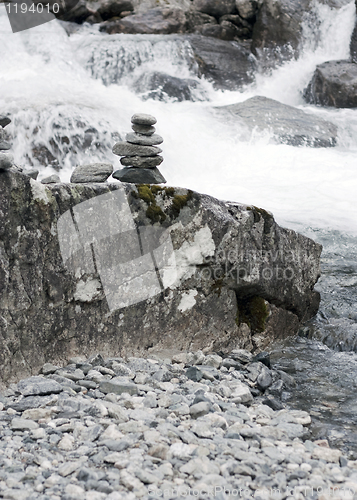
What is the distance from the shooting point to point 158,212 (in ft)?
16.4

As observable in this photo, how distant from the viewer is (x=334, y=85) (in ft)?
63.7

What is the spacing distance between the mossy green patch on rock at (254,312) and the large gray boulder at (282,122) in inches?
421

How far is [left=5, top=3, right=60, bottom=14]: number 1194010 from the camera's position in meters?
21.1

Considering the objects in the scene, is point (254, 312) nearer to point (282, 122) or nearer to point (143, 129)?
point (143, 129)

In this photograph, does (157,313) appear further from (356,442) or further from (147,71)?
(147,71)

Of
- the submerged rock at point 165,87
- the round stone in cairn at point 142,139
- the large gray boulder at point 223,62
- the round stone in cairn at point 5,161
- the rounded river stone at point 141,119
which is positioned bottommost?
the submerged rock at point 165,87

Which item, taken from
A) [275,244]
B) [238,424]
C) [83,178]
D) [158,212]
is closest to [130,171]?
[83,178]

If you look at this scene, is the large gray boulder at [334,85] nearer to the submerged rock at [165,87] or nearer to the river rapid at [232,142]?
the river rapid at [232,142]

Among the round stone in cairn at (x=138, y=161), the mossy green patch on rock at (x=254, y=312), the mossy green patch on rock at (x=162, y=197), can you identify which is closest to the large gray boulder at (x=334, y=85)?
the round stone in cairn at (x=138, y=161)

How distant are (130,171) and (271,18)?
1895 centimetres

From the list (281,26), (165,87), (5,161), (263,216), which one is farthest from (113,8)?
(5,161)

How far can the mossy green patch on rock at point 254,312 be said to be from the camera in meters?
5.82

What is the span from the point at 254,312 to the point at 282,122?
12036mm

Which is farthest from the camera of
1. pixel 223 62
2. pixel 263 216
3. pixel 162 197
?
pixel 223 62
